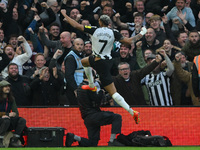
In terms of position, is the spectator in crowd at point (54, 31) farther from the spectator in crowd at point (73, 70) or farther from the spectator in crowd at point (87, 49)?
the spectator in crowd at point (73, 70)

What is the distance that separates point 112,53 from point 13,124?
4.04 metres

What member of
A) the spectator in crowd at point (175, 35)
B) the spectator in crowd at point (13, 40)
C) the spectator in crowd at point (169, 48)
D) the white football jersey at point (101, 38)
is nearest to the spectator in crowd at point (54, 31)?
the spectator in crowd at point (13, 40)

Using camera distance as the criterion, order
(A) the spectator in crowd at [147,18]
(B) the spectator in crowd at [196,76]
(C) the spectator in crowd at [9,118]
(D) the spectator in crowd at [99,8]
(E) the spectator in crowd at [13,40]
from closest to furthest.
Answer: (C) the spectator in crowd at [9,118]
(B) the spectator in crowd at [196,76]
(E) the spectator in crowd at [13,40]
(A) the spectator in crowd at [147,18]
(D) the spectator in crowd at [99,8]

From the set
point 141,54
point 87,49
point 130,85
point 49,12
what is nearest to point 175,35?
point 141,54

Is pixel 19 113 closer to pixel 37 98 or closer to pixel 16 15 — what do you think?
pixel 37 98

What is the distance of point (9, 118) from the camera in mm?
12312

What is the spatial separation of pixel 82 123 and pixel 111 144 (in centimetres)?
158

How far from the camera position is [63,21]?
17.5m

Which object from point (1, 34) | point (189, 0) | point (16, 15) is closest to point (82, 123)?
point (1, 34)

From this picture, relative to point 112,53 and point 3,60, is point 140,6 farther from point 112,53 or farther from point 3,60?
point 3,60

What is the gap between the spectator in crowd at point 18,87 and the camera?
554 inches

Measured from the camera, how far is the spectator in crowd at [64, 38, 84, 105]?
13.3 metres

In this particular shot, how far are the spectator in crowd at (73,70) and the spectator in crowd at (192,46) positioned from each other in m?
3.09

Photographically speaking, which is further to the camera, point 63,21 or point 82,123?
point 63,21
